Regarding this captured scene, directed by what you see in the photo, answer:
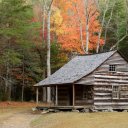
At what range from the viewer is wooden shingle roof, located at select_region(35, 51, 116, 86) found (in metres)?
41.1

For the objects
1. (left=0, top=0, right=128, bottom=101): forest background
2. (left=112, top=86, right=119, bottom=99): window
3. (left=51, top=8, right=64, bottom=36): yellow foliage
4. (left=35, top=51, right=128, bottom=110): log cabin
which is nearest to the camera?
(left=35, top=51, right=128, bottom=110): log cabin

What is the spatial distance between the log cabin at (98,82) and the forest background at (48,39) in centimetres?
928

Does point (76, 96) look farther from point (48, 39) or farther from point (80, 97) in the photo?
point (48, 39)

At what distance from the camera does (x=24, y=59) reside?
57.6 metres

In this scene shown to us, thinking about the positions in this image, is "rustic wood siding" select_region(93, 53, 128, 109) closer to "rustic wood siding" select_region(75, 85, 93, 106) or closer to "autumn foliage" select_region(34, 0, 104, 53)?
"rustic wood siding" select_region(75, 85, 93, 106)

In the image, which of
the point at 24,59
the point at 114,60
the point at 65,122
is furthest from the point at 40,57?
the point at 65,122

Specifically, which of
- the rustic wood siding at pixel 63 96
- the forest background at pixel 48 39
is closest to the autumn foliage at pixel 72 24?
the forest background at pixel 48 39

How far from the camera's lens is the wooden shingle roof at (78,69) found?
4109 centimetres

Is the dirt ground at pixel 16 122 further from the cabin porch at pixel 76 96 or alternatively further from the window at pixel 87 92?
the window at pixel 87 92

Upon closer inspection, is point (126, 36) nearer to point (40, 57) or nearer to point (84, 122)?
point (40, 57)

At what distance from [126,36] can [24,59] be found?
57.2 feet

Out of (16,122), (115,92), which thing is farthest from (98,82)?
(16,122)

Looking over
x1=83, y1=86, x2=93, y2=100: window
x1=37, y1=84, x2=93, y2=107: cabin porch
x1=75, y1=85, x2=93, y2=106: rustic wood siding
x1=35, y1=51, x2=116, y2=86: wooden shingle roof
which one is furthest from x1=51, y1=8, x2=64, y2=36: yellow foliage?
x1=83, y1=86, x2=93, y2=100: window

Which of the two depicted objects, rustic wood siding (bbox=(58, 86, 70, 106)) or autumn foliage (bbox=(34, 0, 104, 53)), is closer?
rustic wood siding (bbox=(58, 86, 70, 106))
